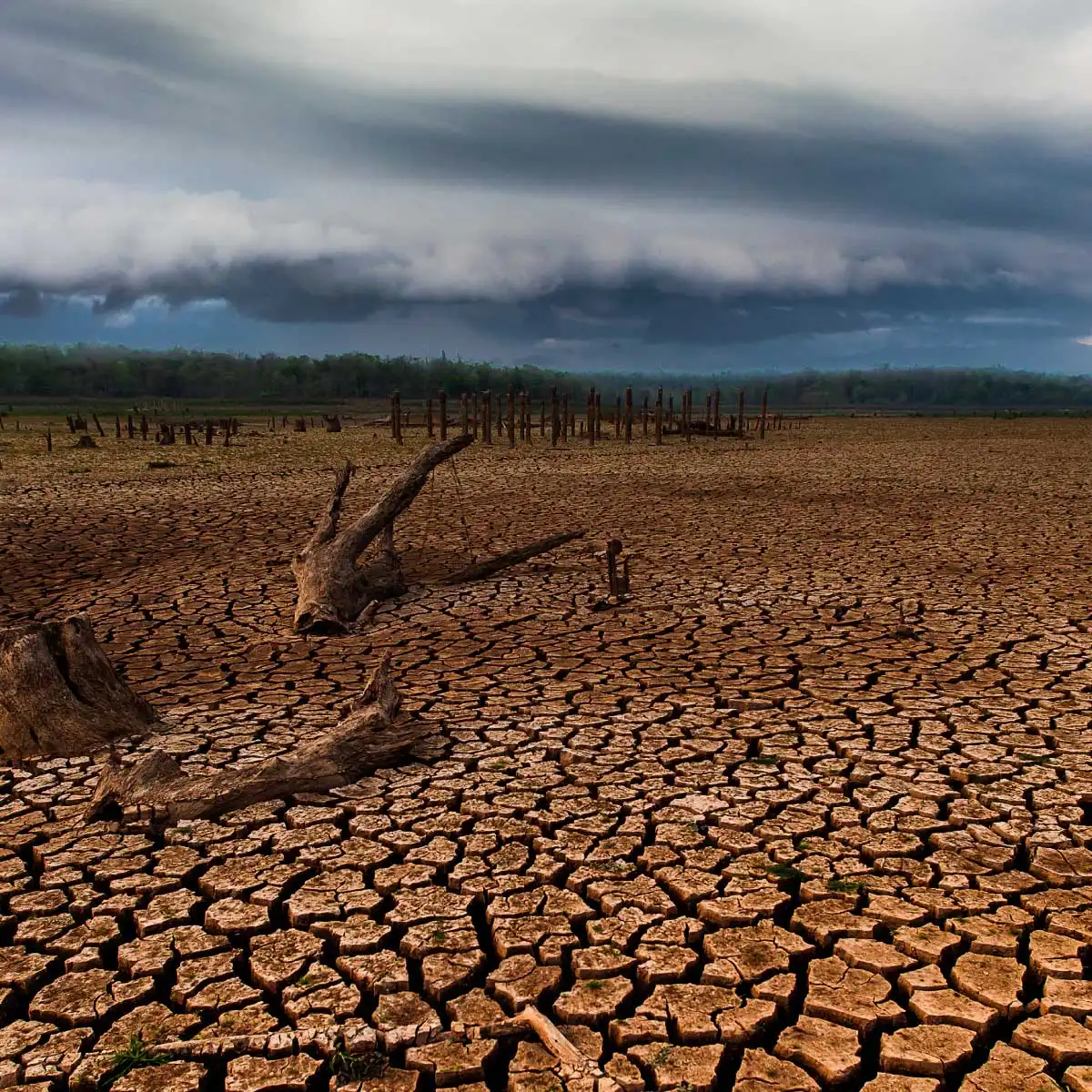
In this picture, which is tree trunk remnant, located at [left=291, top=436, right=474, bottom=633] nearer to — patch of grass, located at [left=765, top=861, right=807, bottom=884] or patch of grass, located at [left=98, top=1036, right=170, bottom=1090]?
patch of grass, located at [left=765, top=861, right=807, bottom=884]

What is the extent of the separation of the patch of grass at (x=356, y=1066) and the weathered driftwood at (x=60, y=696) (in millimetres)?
2915

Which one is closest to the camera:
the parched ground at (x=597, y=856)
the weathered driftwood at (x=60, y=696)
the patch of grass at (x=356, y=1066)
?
the patch of grass at (x=356, y=1066)

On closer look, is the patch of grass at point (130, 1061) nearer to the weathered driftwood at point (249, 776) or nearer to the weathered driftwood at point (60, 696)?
the weathered driftwood at point (249, 776)

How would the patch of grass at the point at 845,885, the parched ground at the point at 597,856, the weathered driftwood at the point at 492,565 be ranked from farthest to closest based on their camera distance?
the weathered driftwood at the point at 492,565
the patch of grass at the point at 845,885
the parched ground at the point at 597,856

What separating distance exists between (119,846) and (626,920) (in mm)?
2108

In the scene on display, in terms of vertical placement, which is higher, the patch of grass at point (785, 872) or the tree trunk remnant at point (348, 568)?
the tree trunk remnant at point (348, 568)

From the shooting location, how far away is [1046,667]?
6.29 m

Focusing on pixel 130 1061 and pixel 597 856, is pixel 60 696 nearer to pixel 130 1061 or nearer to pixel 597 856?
pixel 130 1061

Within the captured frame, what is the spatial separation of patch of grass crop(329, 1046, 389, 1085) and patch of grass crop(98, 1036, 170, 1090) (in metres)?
0.48

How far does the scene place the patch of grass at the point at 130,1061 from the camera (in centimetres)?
267

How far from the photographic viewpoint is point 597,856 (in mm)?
3832

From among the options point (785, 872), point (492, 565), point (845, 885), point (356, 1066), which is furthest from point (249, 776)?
point (492, 565)

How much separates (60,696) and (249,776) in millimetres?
1464

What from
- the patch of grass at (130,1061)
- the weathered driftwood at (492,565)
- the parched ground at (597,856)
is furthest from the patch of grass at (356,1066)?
the weathered driftwood at (492,565)
